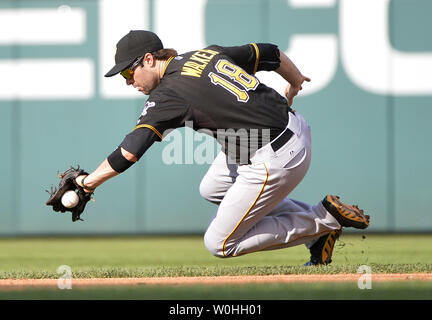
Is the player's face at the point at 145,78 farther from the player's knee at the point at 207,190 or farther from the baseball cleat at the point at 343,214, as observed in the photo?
the baseball cleat at the point at 343,214

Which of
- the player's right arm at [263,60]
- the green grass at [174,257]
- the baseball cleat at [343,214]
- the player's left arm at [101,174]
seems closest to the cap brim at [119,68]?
the player's left arm at [101,174]

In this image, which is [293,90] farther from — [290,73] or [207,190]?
[207,190]

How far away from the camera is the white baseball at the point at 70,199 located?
157 inches

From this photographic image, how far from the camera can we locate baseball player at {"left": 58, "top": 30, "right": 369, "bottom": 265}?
387 centimetres

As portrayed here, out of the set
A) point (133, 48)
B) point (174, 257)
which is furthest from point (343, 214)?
point (174, 257)

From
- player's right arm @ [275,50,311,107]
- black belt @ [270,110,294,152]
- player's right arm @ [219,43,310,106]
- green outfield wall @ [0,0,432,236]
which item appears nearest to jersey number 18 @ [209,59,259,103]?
player's right arm @ [219,43,310,106]

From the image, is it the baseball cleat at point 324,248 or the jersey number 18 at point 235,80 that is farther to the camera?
the baseball cleat at point 324,248

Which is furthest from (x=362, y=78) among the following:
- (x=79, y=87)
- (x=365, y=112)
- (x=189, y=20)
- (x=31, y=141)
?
(x=31, y=141)

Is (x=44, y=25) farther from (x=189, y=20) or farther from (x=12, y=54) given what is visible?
(x=189, y=20)

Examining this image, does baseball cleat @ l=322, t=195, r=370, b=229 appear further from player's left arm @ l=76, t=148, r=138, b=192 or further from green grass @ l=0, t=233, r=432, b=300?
player's left arm @ l=76, t=148, r=138, b=192

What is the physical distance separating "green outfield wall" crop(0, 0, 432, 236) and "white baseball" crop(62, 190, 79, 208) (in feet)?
12.1

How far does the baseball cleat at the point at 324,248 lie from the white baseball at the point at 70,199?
63.8 inches

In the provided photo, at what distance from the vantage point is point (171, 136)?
301 inches

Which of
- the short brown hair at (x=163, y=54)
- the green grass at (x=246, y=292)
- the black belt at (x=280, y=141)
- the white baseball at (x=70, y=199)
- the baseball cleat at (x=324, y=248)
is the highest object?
the short brown hair at (x=163, y=54)
